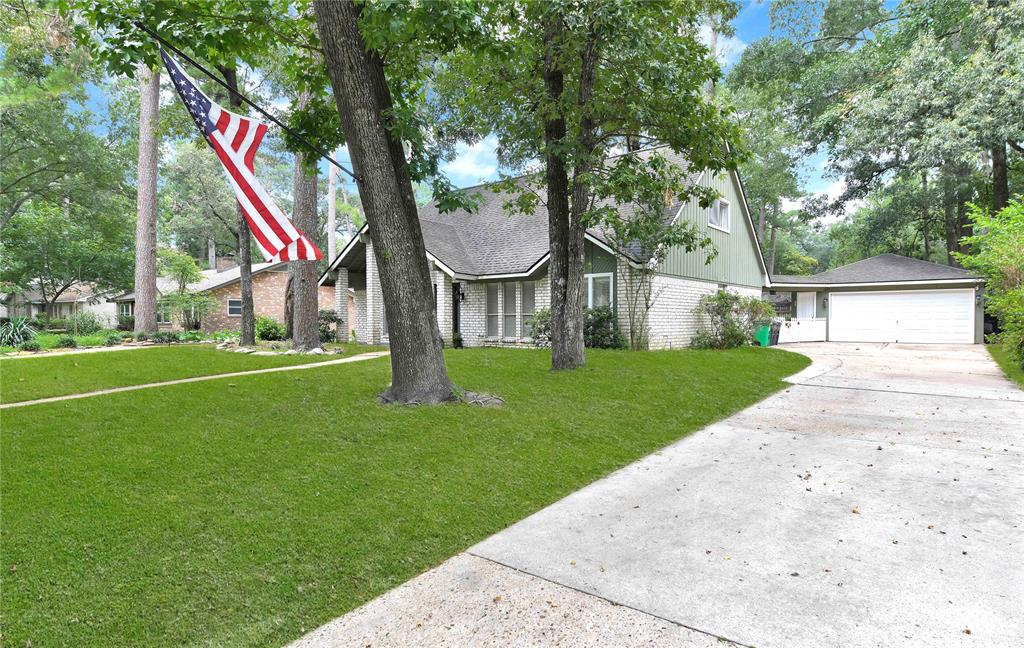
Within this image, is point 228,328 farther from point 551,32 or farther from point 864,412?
point 864,412

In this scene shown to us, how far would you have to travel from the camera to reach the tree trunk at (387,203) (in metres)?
5.91

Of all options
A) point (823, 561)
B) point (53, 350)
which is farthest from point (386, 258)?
point (53, 350)

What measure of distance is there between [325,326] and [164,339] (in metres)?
4.79

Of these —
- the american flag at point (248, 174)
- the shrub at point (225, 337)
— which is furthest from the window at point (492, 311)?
the american flag at point (248, 174)

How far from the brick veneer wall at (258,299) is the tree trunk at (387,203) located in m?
21.3

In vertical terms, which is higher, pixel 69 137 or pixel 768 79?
pixel 768 79

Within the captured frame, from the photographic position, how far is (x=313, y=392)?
7184mm

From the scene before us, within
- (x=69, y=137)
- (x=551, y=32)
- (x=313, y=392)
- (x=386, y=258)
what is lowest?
(x=313, y=392)

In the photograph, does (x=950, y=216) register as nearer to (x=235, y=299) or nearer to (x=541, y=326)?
(x=541, y=326)

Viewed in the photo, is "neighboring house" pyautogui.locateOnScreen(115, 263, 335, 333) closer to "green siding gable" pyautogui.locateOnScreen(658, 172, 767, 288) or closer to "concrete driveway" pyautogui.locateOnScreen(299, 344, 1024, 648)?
"green siding gable" pyautogui.locateOnScreen(658, 172, 767, 288)

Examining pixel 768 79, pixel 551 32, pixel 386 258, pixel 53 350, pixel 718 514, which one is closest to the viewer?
pixel 718 514

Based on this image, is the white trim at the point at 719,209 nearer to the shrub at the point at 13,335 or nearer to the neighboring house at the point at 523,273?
the neighboring house at the point at 523,273

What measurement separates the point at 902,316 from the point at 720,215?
31.6 feet

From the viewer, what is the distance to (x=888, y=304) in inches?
810
